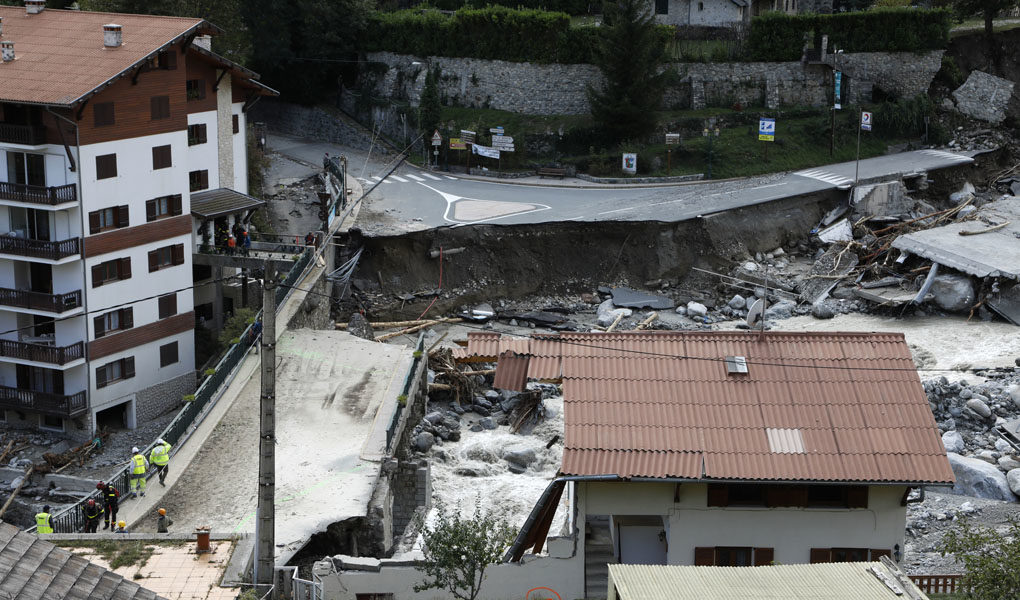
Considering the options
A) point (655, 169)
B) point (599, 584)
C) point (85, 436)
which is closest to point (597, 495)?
point (599, 584)

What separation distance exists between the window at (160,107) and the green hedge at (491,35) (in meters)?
27.4

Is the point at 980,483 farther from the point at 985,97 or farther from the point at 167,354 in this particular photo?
the point at 985,97

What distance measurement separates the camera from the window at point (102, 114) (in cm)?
4386

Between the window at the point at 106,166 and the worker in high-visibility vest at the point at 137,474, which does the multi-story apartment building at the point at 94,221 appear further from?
the worker in high-visibility vest at the point at 137,474

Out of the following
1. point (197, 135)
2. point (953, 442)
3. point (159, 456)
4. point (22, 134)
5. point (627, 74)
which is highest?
point (627, 74)

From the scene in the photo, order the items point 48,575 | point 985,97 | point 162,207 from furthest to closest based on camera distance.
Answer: point 985,97, point 162,207, point 48,575

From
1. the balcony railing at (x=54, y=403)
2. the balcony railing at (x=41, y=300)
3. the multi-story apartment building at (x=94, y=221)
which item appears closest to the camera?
the multi-story apartment building at (x=94, y=221)

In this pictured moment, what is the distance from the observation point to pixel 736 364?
2816 centimetres

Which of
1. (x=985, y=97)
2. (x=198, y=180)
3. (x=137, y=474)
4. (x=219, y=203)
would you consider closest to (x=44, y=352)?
(x=219, y=203)

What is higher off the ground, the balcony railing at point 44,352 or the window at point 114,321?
the window at point 114,321

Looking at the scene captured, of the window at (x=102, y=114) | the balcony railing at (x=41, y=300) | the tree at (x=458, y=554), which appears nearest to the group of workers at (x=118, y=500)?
the tree at (x=458, y=554)

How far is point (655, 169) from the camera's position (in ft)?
212

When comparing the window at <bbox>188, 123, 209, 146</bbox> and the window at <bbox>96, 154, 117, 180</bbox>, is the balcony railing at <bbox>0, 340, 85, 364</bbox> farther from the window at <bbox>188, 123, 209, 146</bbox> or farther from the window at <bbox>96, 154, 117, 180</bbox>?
the window at <bbox>188, 123, 209, 146</bbox>

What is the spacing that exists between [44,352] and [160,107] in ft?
32.1
